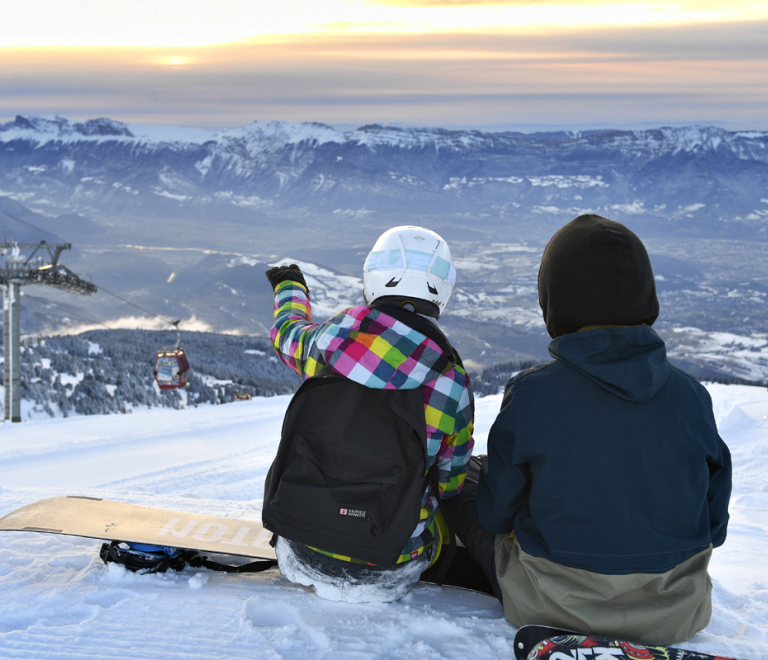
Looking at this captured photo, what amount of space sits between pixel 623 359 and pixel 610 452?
283mm

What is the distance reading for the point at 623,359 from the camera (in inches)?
70.9

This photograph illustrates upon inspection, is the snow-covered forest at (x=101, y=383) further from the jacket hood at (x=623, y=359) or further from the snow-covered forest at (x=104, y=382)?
the jacket hood at (x=623, y=359)

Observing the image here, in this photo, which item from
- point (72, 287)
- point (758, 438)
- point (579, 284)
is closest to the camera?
point (579, 284)

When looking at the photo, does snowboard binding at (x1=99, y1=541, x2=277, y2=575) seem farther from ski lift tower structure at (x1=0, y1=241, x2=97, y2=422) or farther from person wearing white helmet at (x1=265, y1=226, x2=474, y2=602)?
ski lift tower structure at (x1=0, y1=241, x2=97, y2=422)

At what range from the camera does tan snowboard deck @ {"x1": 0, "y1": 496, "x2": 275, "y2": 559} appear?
8.52 ft

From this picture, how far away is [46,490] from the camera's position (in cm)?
426

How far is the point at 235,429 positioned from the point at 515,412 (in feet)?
24.1

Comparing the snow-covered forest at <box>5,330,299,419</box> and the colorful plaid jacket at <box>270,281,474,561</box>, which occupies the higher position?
the colorful plaid jacket at <box>270,281,474,561</box>

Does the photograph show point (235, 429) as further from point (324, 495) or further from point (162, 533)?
point (324, 495)

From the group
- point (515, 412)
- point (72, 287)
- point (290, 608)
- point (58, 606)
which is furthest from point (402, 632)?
point (72, 287)

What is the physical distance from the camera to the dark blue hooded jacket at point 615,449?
5.90ft

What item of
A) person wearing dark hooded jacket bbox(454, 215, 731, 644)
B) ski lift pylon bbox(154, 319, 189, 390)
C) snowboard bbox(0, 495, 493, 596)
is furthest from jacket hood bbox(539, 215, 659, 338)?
ski lift pylon bbox(154, 319, 189, 390)

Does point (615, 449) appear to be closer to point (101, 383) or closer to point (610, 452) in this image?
point (610, 452)

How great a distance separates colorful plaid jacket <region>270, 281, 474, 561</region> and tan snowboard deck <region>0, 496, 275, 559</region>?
31.1 inches
